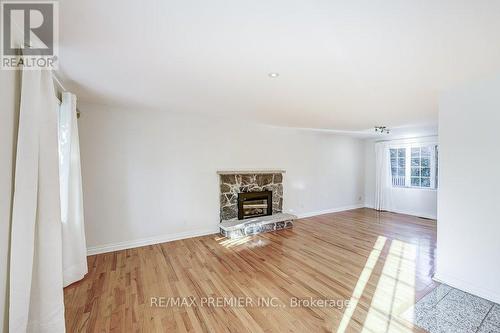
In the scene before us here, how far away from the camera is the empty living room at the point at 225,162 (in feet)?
4.34

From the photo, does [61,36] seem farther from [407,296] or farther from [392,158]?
[392,158]

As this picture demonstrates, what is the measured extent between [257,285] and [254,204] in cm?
238

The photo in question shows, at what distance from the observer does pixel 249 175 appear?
4684mm

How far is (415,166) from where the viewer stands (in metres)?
5.94

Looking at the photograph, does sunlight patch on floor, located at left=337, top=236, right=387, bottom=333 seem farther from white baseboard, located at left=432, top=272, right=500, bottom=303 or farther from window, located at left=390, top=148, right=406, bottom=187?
window, located at left=390, top=148, right=406, bottom=187

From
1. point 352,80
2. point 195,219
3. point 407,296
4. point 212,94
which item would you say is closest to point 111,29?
point 212,94

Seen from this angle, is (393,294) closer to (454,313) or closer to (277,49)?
(454,313)

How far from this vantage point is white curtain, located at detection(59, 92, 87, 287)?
2439 millimetres

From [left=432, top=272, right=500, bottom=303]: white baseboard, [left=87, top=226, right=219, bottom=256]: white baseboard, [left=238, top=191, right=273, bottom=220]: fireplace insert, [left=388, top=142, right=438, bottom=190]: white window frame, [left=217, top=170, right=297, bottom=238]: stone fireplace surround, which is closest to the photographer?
[left=432, top=272, right=500, bottom=303]: white baseboard

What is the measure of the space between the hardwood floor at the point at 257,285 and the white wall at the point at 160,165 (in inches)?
14.7

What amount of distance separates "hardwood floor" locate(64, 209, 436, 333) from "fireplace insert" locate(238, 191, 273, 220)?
698mm

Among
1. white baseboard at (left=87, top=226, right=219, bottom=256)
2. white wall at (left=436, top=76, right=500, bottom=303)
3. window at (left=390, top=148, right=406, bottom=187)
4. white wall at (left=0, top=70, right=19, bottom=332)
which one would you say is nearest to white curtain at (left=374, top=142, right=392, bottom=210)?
window at (left=390, top=148, right=406, bottom=187)

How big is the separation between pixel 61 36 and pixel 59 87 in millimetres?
1335

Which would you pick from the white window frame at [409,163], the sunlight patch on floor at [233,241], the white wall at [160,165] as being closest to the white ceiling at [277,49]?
the white wall at [160,165]
